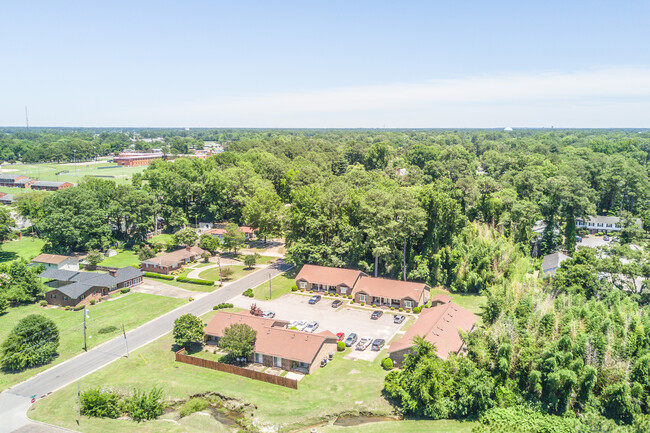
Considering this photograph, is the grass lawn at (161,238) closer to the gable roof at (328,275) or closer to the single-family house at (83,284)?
the single-family house at (83,284)

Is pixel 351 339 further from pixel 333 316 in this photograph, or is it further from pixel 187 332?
pixel 187 332

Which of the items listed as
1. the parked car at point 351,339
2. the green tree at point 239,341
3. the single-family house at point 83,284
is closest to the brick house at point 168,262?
the single-family house at point 83,284

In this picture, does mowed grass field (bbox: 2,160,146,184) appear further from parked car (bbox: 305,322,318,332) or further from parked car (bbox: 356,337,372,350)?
parked car (bbox: 356,337,372,350)

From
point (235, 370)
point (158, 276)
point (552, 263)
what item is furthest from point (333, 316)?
point (552, 263)

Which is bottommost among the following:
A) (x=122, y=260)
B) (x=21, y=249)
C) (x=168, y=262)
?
(x=122, y=260)

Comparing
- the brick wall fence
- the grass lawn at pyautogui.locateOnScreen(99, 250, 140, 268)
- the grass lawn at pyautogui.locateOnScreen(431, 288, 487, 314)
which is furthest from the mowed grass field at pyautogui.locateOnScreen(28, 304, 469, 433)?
the grass lawn at pyautogui.locateOnScreen(99, 250, 140, 268)

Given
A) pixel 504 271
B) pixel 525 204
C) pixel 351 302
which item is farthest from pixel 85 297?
pixel 525 204
